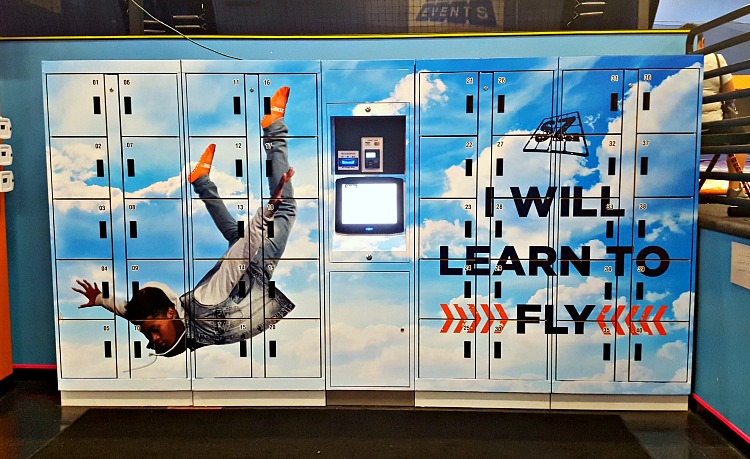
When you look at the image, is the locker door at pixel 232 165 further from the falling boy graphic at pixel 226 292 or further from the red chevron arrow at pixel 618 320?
the red chevron arrow at pixel 618 320

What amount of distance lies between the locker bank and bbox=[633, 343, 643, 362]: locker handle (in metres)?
0.01

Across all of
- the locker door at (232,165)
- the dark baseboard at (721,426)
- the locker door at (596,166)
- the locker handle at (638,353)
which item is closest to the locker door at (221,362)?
the locker door at (232,165)

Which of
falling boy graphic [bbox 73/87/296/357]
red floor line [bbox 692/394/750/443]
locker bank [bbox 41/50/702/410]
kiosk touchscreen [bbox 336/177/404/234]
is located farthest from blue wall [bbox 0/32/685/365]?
red floor line [bbox 692/394/750/443]

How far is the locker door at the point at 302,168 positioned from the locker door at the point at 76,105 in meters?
1.08

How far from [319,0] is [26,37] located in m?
2.14

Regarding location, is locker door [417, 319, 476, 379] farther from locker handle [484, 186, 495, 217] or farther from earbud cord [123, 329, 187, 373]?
earbud cord [123, 329, 187, 373]

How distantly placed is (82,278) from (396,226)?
6.84 feet

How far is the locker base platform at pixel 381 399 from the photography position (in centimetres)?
366

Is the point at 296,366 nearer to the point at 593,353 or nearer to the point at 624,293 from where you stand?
the point at 593,353

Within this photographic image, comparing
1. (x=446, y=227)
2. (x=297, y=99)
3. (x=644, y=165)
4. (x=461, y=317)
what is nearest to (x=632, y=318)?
(x=644, y=165)

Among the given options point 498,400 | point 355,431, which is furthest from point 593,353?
point 355,431

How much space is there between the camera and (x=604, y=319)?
3596 millimetres

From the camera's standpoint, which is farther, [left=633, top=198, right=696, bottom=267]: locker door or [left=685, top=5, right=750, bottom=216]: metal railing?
[left=633, top=198, right=696, bottom=267]: locker door

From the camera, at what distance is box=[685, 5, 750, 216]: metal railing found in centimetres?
336
